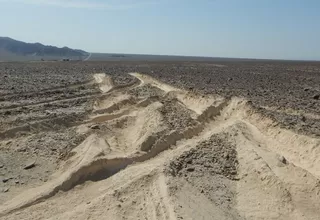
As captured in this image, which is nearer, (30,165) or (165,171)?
(165,171)

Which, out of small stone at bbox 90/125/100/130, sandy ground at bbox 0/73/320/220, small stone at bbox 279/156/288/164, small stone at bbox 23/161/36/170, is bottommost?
small stone at bbox 23/161/36/170

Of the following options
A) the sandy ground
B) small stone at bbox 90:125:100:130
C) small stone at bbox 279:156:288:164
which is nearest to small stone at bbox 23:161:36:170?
the sandy ground

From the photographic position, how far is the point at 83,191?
8164 mm

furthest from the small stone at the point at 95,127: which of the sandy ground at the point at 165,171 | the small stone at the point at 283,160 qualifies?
the small stone at the point at 283,160

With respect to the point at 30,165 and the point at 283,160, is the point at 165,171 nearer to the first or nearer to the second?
the point at 283,160

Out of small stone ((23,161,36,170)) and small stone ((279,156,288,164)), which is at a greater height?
small stone ((279,156,288,164))

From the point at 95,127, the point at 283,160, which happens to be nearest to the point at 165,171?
the point at 283,160

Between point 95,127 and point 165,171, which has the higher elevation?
point 165,171

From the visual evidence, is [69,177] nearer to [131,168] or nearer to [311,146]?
[131,168]

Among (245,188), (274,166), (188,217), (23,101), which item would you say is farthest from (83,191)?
(23,101)

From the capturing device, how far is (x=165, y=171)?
8.46m

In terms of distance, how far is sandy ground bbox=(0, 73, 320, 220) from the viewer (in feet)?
24.1

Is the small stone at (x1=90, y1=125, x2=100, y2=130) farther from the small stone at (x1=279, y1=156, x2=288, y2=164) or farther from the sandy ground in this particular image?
the small stone at (x1=279, y1=156, x2=288, y2=164)

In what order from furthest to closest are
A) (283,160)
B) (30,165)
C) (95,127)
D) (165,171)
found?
1. (95,127)
2. (30,165)
3. (283,160)
4. (165,171)
